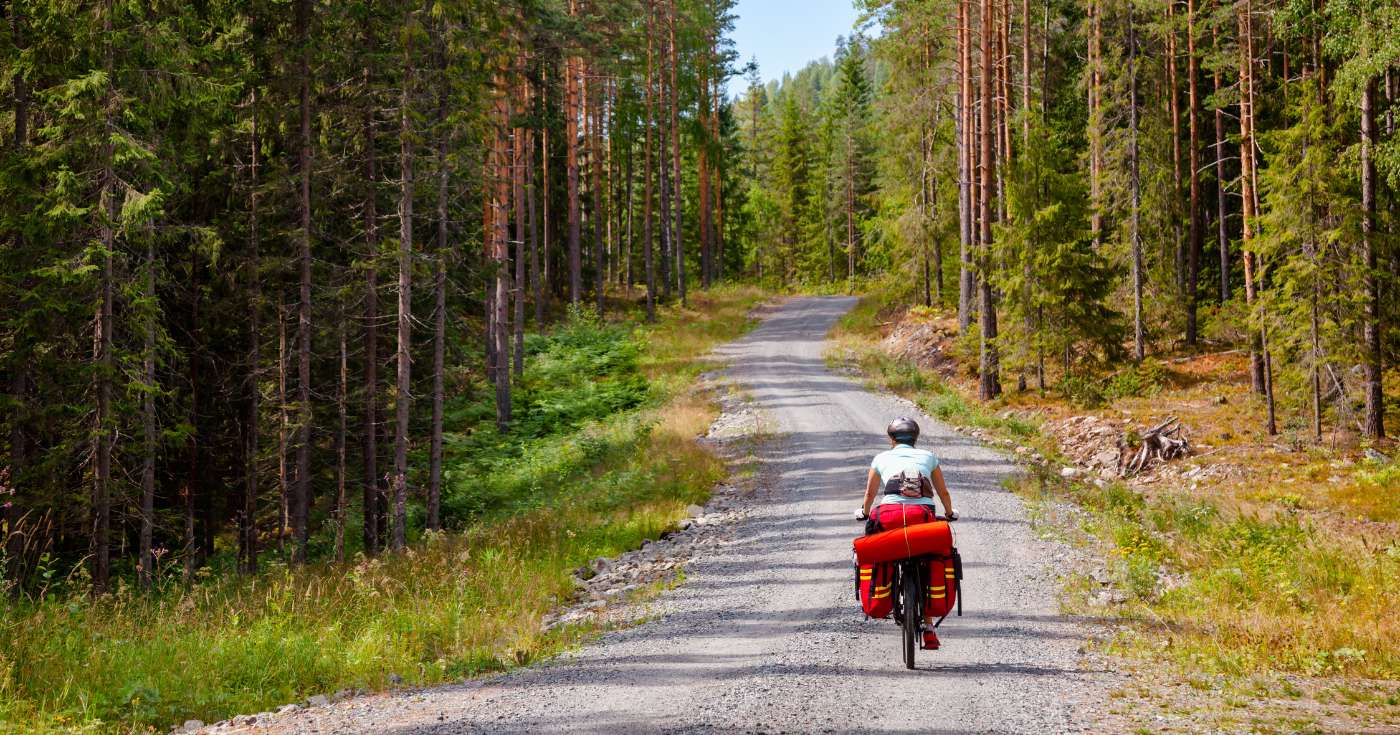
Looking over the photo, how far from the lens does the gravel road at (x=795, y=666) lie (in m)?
6.49

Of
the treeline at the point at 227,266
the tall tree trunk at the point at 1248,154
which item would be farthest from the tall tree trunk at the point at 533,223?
the tall tree trunk at the point at 1248,154

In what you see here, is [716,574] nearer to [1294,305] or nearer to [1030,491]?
[1030,491]

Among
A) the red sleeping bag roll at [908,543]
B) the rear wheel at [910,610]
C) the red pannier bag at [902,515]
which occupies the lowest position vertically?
the rear wheel at [910,610]

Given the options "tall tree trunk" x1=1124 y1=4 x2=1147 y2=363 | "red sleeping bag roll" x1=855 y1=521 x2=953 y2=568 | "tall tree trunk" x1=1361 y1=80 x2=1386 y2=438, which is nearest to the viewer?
"red sleeping bag roll" x1=855 y1=521 x2=953 y2=568

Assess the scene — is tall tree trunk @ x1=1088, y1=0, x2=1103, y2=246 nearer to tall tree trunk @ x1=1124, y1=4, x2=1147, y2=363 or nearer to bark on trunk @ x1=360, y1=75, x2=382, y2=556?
tall tree trunk @ x1=1124, y1=4, x2=1147, y2=363

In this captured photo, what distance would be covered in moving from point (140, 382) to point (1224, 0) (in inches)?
1174

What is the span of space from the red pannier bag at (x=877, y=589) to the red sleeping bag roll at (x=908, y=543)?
0.22 metres

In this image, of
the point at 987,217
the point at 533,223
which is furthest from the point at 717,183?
the point at 987,217

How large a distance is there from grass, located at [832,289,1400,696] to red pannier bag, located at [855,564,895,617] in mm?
2317

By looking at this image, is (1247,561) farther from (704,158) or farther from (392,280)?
(704,158)

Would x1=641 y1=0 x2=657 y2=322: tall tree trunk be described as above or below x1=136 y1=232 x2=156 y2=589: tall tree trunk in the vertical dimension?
above

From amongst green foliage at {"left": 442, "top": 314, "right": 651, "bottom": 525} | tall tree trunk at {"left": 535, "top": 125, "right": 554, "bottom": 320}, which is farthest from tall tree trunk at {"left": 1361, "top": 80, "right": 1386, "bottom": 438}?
tall tree trunk at {"left": 535, "top": 125, "right": 554, "bottom": 320}

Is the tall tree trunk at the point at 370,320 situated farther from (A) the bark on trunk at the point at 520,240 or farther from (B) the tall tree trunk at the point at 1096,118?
(B) the tall tree trunk at the point at 1096,118

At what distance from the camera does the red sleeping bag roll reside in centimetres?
737
